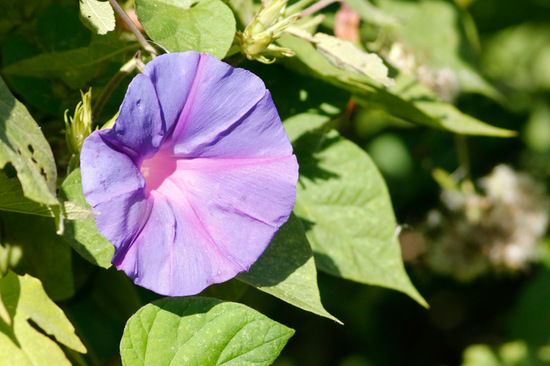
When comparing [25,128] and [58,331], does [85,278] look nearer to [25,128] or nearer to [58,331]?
[58,331]

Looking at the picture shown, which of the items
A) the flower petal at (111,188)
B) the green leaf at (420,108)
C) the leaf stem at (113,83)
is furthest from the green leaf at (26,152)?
the green leaf at (420,108)

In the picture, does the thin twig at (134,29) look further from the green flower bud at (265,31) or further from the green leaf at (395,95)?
the green leaf at (395,95)

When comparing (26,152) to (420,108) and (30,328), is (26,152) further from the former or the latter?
(420,108)

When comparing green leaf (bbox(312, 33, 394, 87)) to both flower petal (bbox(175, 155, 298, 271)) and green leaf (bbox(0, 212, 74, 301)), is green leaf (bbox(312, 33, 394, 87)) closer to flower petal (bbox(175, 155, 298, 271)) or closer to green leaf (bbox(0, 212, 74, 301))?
flower petal (bbox(175, 155, 298, 271))

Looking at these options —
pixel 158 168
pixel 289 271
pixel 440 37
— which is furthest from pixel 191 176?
pixel 440 37

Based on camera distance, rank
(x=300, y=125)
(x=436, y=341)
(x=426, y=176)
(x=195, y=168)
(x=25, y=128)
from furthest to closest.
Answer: (x=436, y=341)
(x=426, y=176)
(x=300, y=125)
(x=195, y=168)
(x=25, y=128)

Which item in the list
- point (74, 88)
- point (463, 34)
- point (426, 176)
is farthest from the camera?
point (426, 176)

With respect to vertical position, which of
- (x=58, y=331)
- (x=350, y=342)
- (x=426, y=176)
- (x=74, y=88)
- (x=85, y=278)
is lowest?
(x=350, y=342)

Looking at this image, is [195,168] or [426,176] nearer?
[195,168]

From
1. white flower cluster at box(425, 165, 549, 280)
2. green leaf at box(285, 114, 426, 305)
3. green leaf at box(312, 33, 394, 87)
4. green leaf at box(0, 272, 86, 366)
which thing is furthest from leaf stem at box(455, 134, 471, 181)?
green leaf at box(0, 272, 86, 366)

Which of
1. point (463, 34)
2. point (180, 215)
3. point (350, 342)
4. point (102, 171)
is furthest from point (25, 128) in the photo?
point (350, 342)
